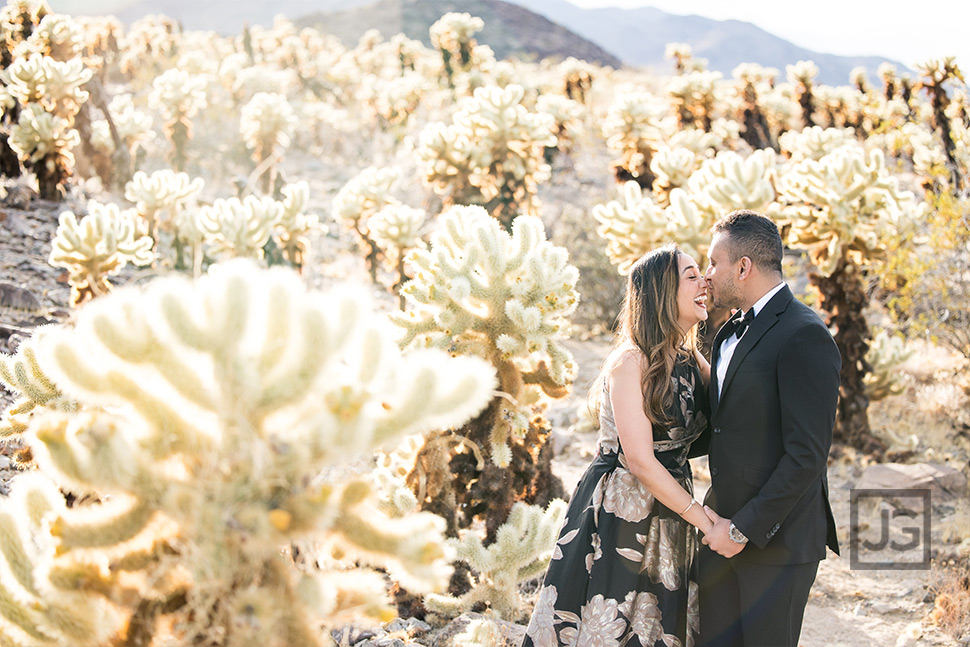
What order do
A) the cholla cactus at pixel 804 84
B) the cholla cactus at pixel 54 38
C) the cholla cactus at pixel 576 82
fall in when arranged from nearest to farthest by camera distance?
the cholla cactus at pixel 54 38
the cholla cactus at pixel 804 84
the cholla cactus at pixel 576 82

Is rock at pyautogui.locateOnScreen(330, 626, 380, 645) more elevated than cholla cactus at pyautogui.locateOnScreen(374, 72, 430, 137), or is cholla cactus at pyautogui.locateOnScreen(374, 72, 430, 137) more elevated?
cholla cactus at pyautogui.locateOnScreen(374, 72, 430, 137)

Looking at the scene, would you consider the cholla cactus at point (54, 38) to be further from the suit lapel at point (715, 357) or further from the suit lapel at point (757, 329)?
the suit lapel at point (757, 329)

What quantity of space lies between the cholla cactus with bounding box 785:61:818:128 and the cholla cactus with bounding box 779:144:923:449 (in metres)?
11.4

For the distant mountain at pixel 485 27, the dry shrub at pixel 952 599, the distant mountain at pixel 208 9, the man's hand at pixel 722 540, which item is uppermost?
the distant mountain at pixel 208 9

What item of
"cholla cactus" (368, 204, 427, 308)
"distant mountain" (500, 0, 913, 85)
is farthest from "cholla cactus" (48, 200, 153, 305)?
"distant mountain" (500, 0, 913, 85)

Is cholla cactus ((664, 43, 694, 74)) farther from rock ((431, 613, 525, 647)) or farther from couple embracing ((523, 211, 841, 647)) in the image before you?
rock ((431, 613, 525, 647))

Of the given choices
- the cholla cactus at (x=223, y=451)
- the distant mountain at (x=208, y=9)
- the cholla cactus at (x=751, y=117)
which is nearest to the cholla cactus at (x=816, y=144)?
the cholla cactus at (x=751, y=117)

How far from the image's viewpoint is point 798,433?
2.60 m

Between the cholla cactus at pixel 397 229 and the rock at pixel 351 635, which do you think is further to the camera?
the cholla cactus at pixel 397 229

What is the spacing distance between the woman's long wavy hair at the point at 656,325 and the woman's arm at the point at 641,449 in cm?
6

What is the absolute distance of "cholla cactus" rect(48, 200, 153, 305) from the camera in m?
6.21

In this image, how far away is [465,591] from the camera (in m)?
4.16

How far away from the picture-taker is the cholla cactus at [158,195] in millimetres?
8898

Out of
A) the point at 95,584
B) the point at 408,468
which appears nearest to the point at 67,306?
the point at 408,468
